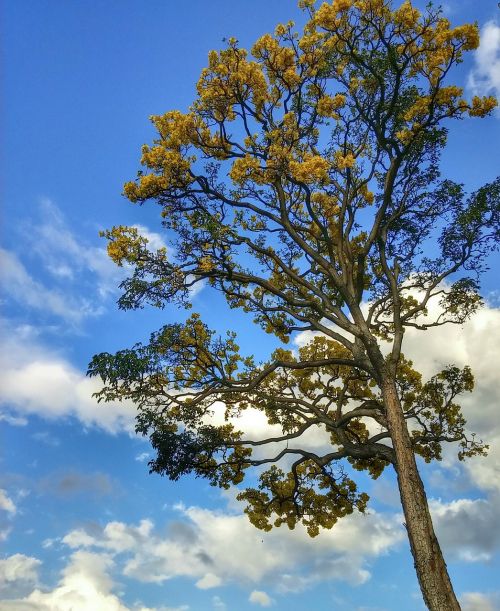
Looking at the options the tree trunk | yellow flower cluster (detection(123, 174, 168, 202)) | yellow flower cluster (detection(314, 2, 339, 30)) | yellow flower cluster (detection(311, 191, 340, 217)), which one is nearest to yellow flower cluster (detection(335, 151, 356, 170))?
yellow flower cluster (detection(311, 191, 340, 217))

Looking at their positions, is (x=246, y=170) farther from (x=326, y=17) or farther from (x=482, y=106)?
(x=482, y=106)

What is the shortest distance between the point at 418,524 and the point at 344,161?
1045cm

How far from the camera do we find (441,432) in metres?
17.7

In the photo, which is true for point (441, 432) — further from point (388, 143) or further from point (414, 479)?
A: point (388, 143)

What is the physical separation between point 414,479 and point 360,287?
6368 mm

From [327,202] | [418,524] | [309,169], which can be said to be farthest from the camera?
[327,202]

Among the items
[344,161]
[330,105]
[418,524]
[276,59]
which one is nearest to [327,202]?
[344,161]

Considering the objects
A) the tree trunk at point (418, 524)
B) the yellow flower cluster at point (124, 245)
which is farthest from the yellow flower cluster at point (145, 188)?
the tree trunk at point (418, 524)

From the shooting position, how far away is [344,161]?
16.8 metres

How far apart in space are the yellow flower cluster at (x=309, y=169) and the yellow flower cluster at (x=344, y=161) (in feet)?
5.14

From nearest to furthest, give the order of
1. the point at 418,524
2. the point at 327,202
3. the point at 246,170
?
the point at 418,524
the point at 246,170
the point at 327,202

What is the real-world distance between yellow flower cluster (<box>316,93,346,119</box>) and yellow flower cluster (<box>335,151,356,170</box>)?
1246mm

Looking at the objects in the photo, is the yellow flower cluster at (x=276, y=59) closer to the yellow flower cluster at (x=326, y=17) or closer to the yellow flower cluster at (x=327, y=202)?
the yellow flower cluster at (x=326, y=17)

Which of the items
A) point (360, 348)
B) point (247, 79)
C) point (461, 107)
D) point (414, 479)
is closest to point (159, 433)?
point (360, 348)
